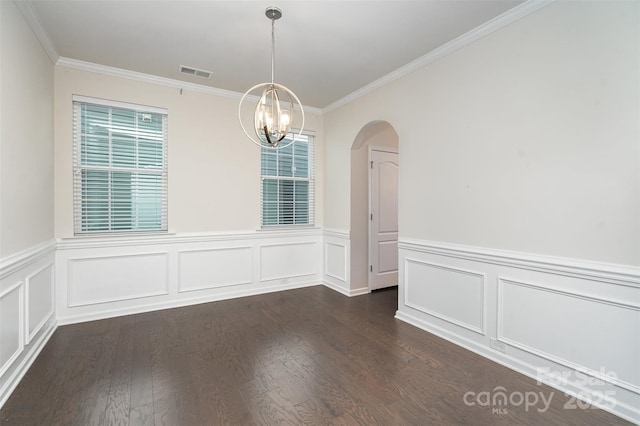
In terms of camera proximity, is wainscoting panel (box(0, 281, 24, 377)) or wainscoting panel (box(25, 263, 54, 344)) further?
wainscoting panel (box(25, 263, 54, 344))

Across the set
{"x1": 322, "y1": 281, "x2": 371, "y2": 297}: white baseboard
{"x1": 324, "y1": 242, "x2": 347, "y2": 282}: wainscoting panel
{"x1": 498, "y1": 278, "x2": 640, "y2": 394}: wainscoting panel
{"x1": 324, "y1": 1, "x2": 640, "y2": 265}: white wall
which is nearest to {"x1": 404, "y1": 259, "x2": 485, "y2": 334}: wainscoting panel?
{"x1": 498, "y1": 278, "x2": 640, "y2": 394}: wainscoting panel

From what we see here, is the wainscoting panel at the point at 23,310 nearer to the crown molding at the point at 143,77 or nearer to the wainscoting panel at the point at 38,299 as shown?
the wainscoting panel at the point at 38,299

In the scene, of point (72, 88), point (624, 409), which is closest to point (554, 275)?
point (624, 409)

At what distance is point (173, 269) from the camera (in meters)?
3.84

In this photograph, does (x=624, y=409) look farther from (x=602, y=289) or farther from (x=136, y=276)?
(x=136, y=276)

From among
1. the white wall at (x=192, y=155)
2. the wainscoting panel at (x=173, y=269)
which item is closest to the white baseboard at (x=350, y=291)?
the wainscoting panel at (x=173, y=269)

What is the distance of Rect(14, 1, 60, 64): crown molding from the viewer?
2.32 metres

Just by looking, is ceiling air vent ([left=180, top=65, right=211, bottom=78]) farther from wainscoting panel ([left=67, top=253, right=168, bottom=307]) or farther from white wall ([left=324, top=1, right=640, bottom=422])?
white wall ([left=324, top=1, right=640, bottom=422])

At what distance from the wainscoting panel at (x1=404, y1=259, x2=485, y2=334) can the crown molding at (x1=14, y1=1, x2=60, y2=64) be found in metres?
3.97

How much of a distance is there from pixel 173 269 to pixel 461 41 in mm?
3988

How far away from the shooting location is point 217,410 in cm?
196

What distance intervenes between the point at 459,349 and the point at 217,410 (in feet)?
6.80

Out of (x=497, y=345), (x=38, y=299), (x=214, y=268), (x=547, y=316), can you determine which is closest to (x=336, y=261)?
(x=214, y=268)

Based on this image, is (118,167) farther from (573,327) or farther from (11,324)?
(573,327)
